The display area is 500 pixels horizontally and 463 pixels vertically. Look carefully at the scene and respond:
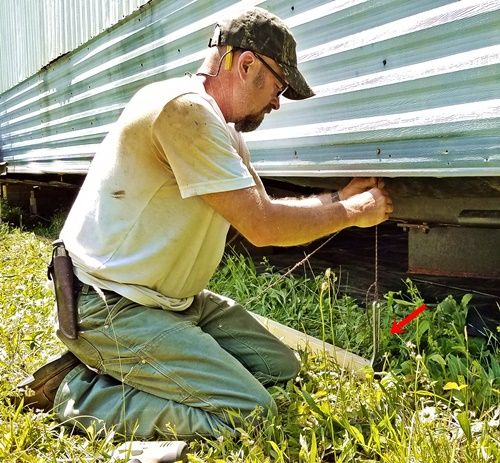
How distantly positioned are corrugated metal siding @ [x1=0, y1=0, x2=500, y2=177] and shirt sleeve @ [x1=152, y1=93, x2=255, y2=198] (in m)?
0.73

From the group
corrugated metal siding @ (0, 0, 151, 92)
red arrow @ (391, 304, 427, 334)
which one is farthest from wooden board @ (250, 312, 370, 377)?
corrugated metal siding @ (0, 0, 151, 92)

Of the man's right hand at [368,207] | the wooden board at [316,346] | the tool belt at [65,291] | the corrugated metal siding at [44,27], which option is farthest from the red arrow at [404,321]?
the corrugated metal siding at [44,27]

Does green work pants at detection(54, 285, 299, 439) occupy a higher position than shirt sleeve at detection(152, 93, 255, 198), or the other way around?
shirt sleeve at detection(152, 93, 255, 198)

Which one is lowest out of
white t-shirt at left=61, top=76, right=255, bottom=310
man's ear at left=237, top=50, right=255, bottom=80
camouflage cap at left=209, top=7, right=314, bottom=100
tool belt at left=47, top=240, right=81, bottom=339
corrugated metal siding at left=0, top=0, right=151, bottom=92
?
tool belt at left=47, top=240, right=81, bottom=339

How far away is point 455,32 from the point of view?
6.84 feet

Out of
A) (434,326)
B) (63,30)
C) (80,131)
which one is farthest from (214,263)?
(63,30)

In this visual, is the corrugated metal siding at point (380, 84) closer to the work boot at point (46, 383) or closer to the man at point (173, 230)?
the man at point (173, 230)

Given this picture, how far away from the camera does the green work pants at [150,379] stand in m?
2.08

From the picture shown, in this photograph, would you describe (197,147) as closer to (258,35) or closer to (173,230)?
(173,230)

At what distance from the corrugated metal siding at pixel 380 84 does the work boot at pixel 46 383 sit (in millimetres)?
1394

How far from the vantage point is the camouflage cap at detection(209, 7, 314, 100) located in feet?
6.70

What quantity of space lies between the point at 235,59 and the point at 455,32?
77 centimetres

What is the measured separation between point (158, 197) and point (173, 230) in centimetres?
13

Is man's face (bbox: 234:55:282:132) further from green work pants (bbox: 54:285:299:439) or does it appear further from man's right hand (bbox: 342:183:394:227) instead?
green work pants (bbox: 54:285:299:439)
